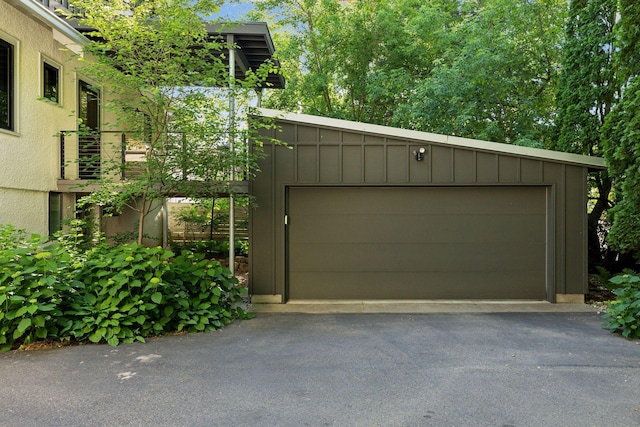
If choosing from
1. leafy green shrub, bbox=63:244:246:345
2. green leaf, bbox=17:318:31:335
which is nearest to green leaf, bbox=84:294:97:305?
leafy green shrub, bbox=63:244:246:345

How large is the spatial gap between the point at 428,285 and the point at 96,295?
16.6 ft

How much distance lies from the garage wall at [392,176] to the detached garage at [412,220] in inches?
0.7

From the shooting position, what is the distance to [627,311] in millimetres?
5387

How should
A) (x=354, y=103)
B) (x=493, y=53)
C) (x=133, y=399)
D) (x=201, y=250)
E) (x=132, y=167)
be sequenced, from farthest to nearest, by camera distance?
(x=354, y=103) → (x=201, y=250) → (x=493, y=53) → (x=132, y=167) → (x=133, y=399)

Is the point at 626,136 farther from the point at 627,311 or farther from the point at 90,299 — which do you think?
the point at 90,299

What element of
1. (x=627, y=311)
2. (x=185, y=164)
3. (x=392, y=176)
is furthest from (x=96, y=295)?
(x=627, y=311)

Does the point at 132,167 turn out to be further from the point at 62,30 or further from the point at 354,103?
the point at 354,103

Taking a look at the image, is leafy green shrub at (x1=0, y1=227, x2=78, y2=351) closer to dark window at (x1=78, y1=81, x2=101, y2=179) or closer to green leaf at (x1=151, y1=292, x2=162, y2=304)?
green leaf at (x1=151, y1=292, x2=162, y2=304)

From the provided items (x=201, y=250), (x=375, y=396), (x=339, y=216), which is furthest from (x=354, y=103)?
(x=375, y=396)

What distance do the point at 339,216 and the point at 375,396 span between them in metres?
4.12

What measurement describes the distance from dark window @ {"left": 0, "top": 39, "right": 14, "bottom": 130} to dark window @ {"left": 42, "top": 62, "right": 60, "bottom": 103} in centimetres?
76

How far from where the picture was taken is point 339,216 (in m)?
7.45

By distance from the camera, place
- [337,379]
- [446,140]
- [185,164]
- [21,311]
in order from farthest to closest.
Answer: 1. [446,140]
2. [185,164]
3. [21,311]
4. [337,379]

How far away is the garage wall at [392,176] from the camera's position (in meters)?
7.23
